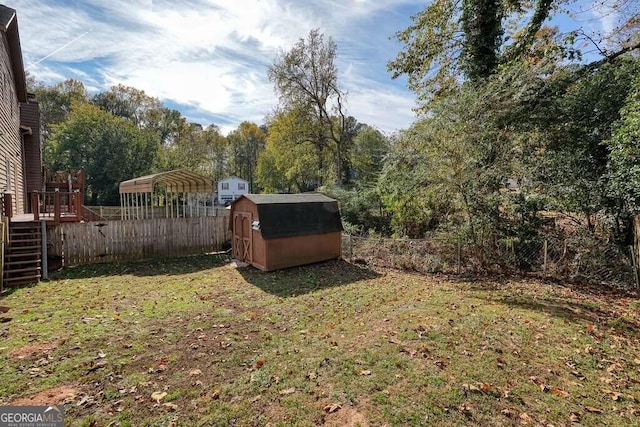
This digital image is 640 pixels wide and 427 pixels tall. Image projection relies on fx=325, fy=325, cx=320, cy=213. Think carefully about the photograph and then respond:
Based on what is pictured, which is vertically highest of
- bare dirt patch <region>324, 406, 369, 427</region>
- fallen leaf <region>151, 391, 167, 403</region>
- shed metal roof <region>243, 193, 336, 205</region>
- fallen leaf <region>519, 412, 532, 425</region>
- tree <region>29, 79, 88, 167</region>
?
tree <region>29, 79, 88, 167</region>

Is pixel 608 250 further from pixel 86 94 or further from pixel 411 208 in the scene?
pixel 86 94

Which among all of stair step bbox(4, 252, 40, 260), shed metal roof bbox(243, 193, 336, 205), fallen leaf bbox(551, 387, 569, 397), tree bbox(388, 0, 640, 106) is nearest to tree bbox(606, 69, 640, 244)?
tree bbox(388, 0, 640, 106)

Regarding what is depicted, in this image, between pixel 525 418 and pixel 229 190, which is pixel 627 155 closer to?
pixel 525 418

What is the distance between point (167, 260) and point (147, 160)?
26.3m

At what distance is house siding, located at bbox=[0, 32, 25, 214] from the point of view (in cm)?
1069

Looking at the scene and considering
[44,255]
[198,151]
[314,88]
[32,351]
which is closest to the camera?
[32,351]

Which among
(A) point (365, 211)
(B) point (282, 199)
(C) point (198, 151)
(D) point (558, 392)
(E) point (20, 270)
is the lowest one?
(D) point (558, 392)

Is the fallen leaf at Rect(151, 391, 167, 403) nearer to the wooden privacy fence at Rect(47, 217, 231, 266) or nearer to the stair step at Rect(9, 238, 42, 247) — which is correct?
the stair step at Rect(9, 238, 42, 247)

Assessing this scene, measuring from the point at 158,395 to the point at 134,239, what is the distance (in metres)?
9.44

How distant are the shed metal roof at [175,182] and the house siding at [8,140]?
12.6ft

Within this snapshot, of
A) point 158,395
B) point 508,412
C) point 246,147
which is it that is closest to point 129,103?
point 246,147

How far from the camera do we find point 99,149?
31.3 meters

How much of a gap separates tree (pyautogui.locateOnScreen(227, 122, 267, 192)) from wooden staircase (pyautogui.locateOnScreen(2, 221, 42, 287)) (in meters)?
43.5

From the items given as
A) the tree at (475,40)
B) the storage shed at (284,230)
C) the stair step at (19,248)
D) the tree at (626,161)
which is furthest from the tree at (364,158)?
the stair step at (19,248)
